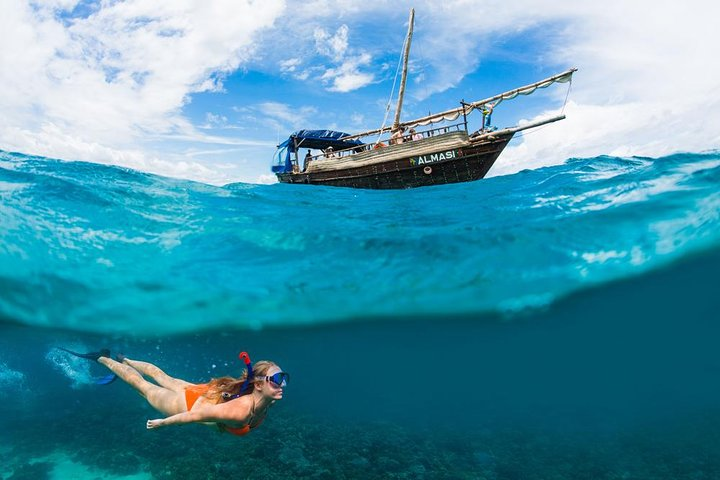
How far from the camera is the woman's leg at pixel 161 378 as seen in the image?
647 cm

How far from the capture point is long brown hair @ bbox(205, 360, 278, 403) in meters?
5.35

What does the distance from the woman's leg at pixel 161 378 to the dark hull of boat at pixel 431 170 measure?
19.7 metres

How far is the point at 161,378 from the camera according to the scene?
6.93m

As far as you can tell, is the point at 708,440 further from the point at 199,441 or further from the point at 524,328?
the point at 199,441

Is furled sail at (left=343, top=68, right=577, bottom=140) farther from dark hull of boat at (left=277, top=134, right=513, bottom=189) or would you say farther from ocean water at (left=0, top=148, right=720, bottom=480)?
ocean water at (left=0, top=148, right=720, bottom=480)

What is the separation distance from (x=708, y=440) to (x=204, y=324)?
946 inches

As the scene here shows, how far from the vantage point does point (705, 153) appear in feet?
36.4

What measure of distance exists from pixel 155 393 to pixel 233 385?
7.31 ft

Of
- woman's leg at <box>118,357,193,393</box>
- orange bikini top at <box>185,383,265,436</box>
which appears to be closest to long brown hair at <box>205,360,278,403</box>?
orange bikini top at <box>185,383,265,436</box>

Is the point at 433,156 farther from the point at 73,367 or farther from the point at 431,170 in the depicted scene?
the point at 73,367

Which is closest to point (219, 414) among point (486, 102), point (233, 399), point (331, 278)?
point (233, 399)

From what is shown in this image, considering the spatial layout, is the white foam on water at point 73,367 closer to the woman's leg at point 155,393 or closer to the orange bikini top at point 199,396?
the woman's leg at point 155,393

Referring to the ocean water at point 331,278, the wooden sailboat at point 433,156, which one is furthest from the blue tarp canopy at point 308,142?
the ocean water at point 331,278

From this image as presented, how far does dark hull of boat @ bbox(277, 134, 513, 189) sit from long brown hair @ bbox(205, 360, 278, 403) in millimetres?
20572
